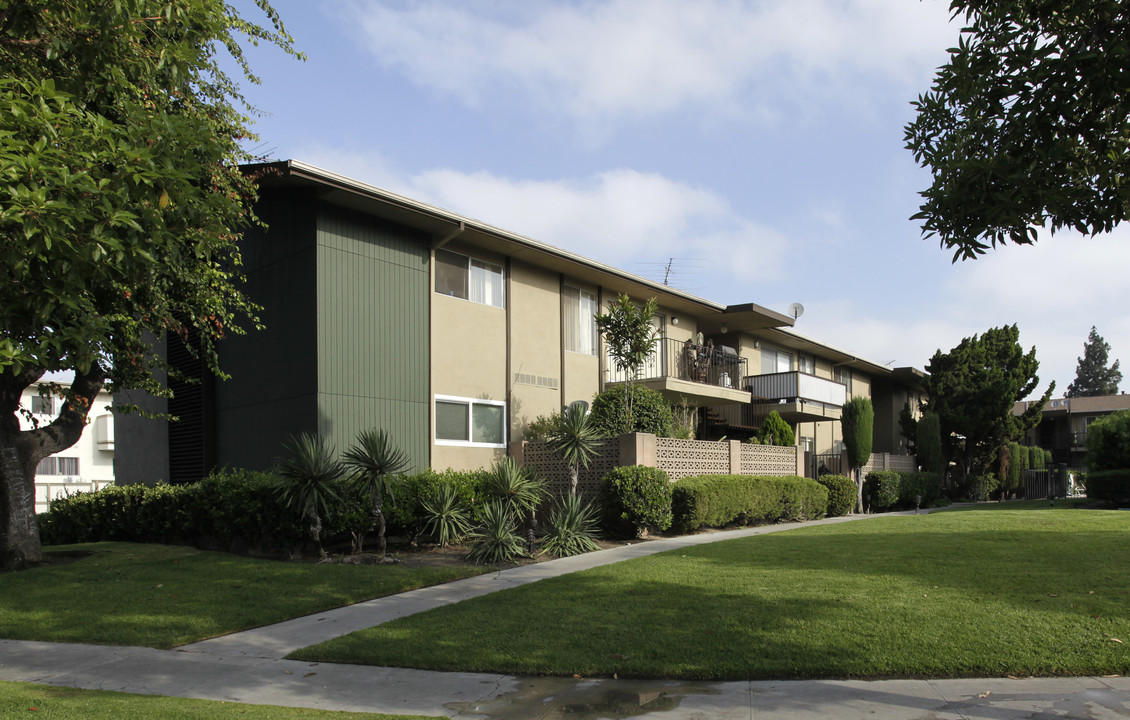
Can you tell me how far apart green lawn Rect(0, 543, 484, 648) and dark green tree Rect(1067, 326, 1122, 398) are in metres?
95.6

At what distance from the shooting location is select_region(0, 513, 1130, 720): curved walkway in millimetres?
6023

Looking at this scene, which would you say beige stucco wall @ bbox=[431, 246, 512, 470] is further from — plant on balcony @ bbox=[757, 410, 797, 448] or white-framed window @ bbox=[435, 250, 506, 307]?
plant on balcony @ bbox=[757, 410, 797, 448]

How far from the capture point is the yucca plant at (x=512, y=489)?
600 inches

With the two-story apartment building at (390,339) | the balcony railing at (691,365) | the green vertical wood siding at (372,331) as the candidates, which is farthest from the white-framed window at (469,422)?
the balcony railing at (691,365)

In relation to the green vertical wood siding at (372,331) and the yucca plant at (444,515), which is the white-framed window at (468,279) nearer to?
the green vertical wood siding at (372,331)

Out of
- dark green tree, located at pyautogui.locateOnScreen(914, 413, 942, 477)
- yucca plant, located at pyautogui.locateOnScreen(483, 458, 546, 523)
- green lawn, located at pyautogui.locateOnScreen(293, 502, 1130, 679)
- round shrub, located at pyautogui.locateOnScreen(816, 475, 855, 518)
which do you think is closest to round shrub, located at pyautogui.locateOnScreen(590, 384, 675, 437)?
yucca plant, located at pyautogui.locateOnScreen(483, 458, 546, 523)

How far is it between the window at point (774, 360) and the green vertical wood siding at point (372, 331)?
623 inches

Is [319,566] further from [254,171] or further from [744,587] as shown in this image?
[254,171]

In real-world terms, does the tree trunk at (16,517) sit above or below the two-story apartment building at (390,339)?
below

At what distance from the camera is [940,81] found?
671cm

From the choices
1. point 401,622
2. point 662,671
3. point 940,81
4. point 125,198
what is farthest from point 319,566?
point 940,81

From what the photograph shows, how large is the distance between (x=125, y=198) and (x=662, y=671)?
5370mm

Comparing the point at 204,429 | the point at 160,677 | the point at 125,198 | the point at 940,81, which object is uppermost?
the point at 940,81

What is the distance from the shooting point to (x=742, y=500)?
17984mm
